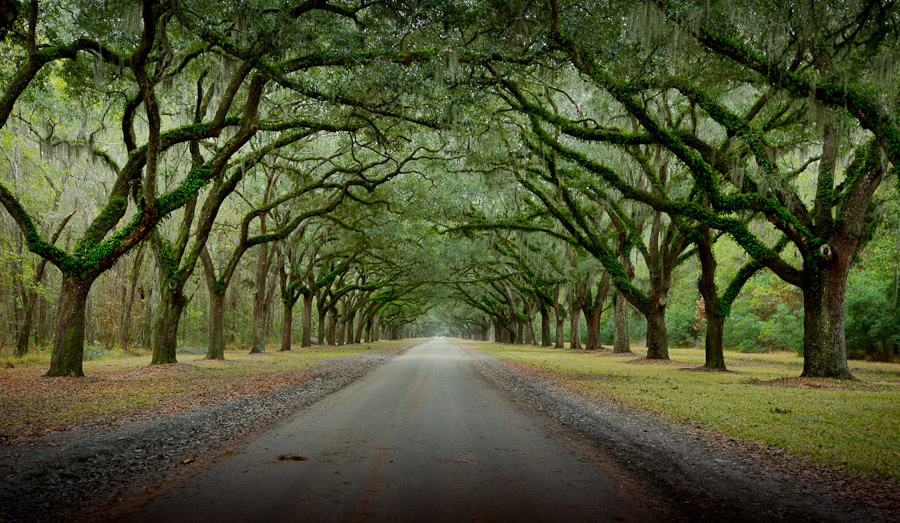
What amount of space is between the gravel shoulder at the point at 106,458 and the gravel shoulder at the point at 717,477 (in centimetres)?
417

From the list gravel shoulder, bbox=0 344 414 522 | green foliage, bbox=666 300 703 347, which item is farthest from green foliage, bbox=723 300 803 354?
gravel shoulder, bbox=0 344 414 522

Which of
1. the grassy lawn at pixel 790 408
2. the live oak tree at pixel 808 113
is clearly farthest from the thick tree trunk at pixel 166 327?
the live oak tree at pixel 808 113

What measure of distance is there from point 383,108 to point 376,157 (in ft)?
28.0

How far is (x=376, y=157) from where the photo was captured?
2172 centimetres

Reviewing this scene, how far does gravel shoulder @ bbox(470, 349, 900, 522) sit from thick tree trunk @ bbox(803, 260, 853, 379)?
8029mm

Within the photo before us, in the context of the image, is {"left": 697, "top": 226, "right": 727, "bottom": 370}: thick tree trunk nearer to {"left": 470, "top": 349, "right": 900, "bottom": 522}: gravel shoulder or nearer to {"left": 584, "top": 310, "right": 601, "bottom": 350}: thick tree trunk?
{"left": 470, "top": 349, "right": 900, "bottom": 522}: gravel shoulder

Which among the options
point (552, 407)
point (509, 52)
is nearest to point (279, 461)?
point (552, 407)

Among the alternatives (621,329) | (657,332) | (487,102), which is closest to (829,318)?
(657,332)

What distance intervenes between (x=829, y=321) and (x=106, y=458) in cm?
1490

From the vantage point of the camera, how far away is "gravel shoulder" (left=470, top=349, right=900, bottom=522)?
12.6 feet

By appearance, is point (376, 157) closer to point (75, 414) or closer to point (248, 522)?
point (75, 414)

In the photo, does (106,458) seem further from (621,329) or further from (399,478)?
(621,329)

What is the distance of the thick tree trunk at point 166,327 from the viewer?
16625 millimetres

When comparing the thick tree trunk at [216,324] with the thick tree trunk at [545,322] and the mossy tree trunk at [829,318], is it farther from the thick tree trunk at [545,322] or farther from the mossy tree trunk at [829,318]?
the thick tree trunk at [545,322]
